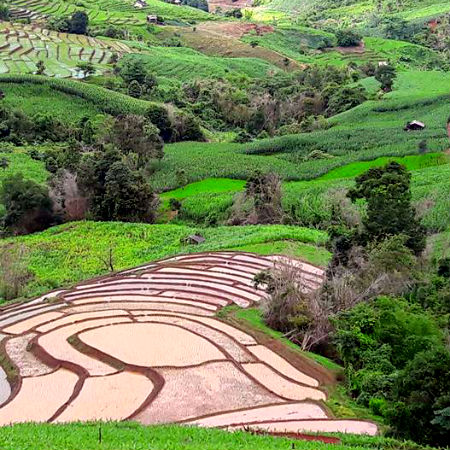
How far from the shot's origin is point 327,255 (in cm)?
3841

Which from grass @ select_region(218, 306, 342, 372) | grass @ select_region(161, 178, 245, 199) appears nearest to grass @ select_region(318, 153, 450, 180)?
grass @ select_region(161, 178, 245, 199)

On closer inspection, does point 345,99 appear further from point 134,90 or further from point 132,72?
point 132,72

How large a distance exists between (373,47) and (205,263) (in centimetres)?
9028

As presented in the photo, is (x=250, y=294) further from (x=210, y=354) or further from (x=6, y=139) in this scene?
(x=6, y=139)

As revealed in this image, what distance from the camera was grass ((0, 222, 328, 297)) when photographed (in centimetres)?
3975

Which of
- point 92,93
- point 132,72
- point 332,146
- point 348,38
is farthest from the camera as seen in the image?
point 348,38

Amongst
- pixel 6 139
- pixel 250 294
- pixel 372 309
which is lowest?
pixel 6 139

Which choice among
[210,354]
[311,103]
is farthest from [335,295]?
[311,103]

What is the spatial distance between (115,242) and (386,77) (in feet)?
175

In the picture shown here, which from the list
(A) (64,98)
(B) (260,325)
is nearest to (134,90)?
(A) (64,98)

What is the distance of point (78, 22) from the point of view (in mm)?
107125

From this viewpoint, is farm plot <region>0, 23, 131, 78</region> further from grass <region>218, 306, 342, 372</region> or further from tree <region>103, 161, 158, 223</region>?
grass <region>218, 306, 342, 372</region>

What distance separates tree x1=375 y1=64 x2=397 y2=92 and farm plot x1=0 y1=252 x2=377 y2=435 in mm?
58021

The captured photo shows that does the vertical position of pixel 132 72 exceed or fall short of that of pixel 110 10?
it falls short
